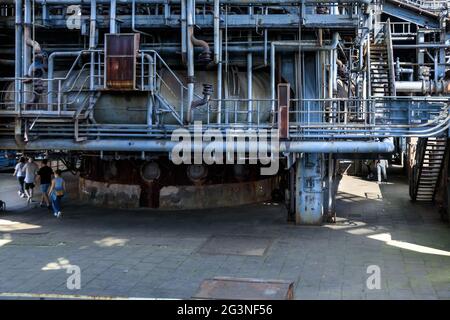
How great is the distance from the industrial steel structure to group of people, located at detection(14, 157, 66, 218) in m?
1.88

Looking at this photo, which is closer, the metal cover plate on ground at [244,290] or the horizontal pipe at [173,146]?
the metal cover plate on ground at [244,290]

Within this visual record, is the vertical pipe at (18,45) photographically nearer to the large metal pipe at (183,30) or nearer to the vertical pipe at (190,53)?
the large metal pipe at (183,30)

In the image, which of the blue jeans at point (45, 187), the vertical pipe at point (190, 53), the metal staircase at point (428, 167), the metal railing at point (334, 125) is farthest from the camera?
the blue jeans at point (45, 187)

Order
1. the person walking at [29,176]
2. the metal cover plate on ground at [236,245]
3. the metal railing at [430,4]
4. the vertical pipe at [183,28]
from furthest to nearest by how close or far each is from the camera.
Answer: the metal railing at [430,4]
the person walking at [29,176]
the vertical pipe at [183,28]
the metal cover plate on ground at [236,245]

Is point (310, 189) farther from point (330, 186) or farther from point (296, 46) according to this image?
point (296, 46)

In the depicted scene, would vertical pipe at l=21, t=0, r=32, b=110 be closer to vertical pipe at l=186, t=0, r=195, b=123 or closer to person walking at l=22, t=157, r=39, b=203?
vertical pipe at l=186, t=0, r=195, b=123

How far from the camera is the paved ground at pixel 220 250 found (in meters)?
11.6

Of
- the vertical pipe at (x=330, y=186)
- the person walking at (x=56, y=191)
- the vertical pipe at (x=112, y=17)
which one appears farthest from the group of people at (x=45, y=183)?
the vertical pipe at (x=330, y=186)

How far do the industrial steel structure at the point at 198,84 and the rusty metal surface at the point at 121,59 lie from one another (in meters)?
0.03

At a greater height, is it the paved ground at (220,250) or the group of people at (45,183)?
the group of people at (45,183)

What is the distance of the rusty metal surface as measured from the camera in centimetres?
1600

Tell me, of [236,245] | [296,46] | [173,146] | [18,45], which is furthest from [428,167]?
[18,45]

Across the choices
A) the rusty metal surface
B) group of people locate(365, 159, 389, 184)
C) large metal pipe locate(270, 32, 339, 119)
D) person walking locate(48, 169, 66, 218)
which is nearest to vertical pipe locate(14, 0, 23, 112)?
the rusty metal surface
